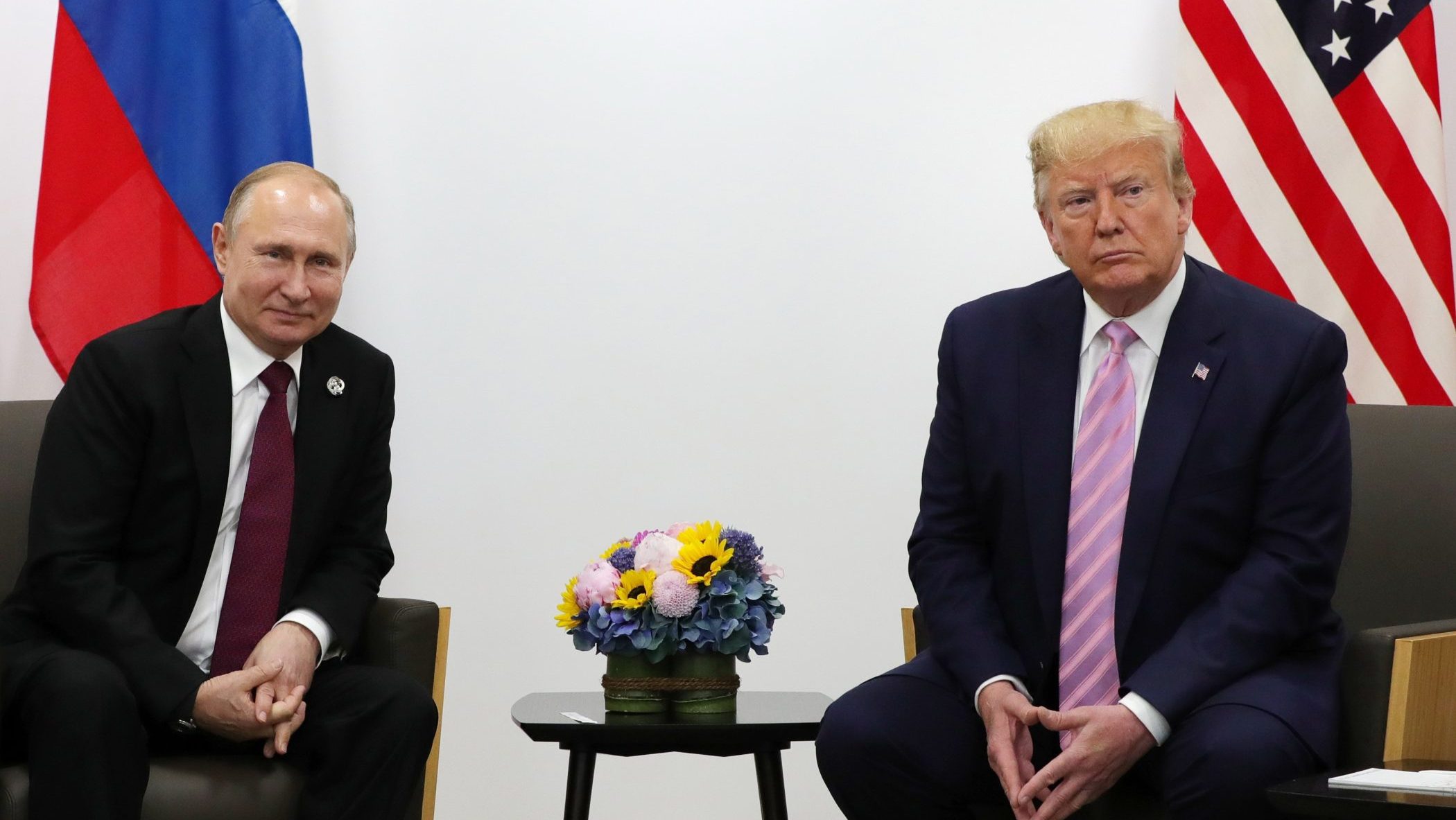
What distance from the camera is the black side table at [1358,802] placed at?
5.38 ft

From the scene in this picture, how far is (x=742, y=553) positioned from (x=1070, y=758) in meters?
0.81

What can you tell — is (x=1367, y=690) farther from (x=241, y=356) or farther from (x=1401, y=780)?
(x=241, y=356)

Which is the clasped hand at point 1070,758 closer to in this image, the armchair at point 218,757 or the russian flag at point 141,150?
the armchair at point 218,757

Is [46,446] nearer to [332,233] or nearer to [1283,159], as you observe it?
[332,233]

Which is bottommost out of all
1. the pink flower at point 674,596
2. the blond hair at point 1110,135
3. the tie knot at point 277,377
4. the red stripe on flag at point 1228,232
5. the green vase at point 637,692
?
the green vase at point 637,692

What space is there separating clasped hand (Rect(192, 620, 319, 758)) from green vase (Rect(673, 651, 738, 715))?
66 cm

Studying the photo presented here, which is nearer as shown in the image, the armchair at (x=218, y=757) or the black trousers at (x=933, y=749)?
the black trousers at (x=933, y=749)

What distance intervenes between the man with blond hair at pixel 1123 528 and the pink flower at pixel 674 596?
377 millimetres

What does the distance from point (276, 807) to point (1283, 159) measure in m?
2.75

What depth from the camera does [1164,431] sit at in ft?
7.64

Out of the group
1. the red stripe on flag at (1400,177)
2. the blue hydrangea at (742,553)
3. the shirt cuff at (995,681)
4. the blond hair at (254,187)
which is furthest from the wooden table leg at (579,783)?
the red stripe on flag at (1400,177)

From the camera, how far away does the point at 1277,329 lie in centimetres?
238

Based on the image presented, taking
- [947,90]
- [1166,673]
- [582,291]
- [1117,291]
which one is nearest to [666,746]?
[1166,673]

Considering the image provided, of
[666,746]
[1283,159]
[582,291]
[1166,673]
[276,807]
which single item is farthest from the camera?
[582,291]
